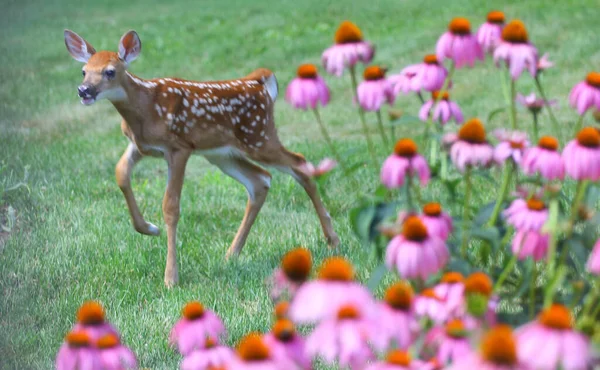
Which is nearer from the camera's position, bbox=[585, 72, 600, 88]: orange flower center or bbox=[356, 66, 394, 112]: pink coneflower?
bbox=[585, 72, 600, 88]: orange flower center

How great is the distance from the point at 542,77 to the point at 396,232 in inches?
386

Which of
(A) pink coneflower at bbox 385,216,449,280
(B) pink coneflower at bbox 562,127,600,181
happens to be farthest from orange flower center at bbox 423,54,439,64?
(A) pink coneflower at bbox 385,216,449,280

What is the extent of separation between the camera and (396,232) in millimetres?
2742

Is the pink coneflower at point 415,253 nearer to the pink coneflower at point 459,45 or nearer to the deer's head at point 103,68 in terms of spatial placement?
the pink coneflower at point 459,45

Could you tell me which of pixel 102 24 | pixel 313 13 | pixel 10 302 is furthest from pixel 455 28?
pixel 102 24

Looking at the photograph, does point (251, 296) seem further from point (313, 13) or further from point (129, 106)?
point (313, 13)

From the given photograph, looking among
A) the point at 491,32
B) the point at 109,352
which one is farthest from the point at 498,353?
the point at 491,32

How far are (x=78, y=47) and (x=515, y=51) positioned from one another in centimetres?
328

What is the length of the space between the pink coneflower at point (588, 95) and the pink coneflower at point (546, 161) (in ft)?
1.11

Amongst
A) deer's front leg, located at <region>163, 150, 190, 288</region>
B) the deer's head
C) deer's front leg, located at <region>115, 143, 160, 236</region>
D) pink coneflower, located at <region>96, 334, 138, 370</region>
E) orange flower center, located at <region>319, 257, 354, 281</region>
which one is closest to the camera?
orange flower center, located at <region>319, 257, 354, 281</region>

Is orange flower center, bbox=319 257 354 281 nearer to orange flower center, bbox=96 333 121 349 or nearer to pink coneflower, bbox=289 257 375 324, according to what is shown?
pink coneflower, bbox=289 257 375 324

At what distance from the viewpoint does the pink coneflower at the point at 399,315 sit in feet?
7.39

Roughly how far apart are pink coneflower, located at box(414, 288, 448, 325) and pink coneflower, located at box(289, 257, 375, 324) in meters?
0.32

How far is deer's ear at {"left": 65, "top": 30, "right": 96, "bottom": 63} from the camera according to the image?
557 centimetres
